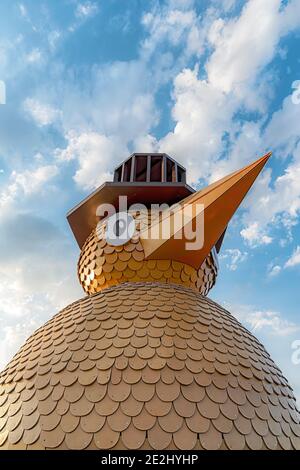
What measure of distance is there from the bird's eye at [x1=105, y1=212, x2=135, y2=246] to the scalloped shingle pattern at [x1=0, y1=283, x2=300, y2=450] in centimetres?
194

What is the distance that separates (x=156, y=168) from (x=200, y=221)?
420 cm

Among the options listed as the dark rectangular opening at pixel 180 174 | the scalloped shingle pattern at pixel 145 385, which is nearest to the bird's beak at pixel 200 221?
the scalloped shingle pattern at pixel 145 385

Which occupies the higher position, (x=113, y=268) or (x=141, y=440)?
(x=113, y=268)

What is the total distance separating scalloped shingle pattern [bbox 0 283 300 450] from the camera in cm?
412

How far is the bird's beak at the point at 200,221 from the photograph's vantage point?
6.78 meters

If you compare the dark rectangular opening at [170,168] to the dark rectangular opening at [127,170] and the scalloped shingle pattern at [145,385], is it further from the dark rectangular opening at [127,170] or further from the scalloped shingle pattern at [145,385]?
the scalloped shingle pattern at [145,385]

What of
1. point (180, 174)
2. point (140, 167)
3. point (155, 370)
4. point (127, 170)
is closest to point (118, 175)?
point (127, 170)

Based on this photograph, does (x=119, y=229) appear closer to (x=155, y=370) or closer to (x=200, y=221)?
(x=200, y=221)

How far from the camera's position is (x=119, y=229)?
8094 mm

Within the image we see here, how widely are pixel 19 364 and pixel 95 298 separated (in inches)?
65.9

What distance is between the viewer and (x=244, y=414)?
14.5 ft

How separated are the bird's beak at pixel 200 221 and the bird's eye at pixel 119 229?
1.91ft

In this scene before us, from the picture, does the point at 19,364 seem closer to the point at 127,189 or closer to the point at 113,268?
the point at 113,268
